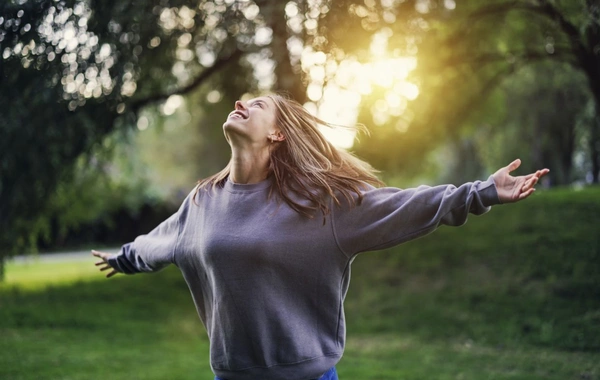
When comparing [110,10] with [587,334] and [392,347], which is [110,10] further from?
[587,334]

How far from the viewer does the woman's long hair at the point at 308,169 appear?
283cm

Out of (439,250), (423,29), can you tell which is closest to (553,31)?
(423,29)

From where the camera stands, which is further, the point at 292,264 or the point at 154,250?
the point at 154,250

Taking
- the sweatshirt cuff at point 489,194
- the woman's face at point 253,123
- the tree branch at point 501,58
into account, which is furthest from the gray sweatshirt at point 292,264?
the tree branch at point 501,58

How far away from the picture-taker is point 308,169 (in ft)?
9.66

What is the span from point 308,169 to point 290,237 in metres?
0.37

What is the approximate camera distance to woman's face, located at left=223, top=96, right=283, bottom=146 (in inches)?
114

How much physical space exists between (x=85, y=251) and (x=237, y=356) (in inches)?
809

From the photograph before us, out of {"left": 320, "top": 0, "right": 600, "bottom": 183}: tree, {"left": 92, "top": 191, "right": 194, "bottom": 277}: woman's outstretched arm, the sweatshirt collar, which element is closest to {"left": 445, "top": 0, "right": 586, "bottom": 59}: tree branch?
{"left": 320, "top": 0, "right": 600, "bottom": 183}: tree

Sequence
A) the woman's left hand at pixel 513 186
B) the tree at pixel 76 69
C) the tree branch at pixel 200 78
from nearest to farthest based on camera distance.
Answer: the woman's left hand at pixel 513 186
the tree at pixel 76 69
the tree branch at pixel 200 78

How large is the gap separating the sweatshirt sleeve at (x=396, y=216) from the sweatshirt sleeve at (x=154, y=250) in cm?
90

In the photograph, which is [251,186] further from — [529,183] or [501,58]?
[501,58]

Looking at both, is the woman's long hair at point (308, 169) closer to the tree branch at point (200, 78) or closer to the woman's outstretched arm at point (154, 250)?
the woman's outstretched arm at point (154, 250)

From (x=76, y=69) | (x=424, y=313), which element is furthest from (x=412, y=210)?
(x=424, y=313)
